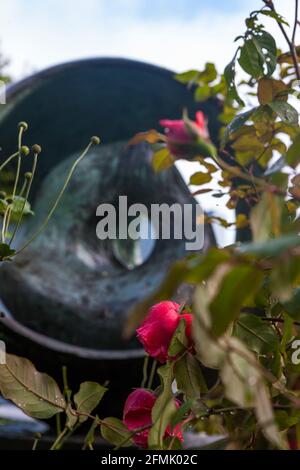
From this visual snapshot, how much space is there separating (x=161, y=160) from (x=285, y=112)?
0.16 metres

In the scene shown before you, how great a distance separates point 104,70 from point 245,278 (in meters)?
2.09

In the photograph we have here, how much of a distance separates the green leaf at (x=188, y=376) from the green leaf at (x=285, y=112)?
0.28 metres

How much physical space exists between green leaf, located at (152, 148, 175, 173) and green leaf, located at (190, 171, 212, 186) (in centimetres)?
8

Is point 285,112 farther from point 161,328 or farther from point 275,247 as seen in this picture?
point 275,247

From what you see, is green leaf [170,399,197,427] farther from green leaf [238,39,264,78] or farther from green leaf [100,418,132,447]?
green leaf [238,39,264,78]

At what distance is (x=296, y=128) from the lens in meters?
0.75

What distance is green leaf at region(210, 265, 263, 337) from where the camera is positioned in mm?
319

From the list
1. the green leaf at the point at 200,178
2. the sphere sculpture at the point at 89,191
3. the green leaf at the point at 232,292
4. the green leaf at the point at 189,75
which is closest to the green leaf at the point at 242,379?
the green leaf at the point at 232,292

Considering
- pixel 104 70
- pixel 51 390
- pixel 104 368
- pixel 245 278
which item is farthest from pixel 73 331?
pixel 245 278

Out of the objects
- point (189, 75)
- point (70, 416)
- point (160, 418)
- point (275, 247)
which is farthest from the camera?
point (189, 75)

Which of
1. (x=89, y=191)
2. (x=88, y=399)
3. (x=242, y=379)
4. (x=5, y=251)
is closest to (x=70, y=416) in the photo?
(x=88, y=399)

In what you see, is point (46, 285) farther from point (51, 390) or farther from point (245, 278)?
point (245, 278)

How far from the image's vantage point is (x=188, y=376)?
52cm
